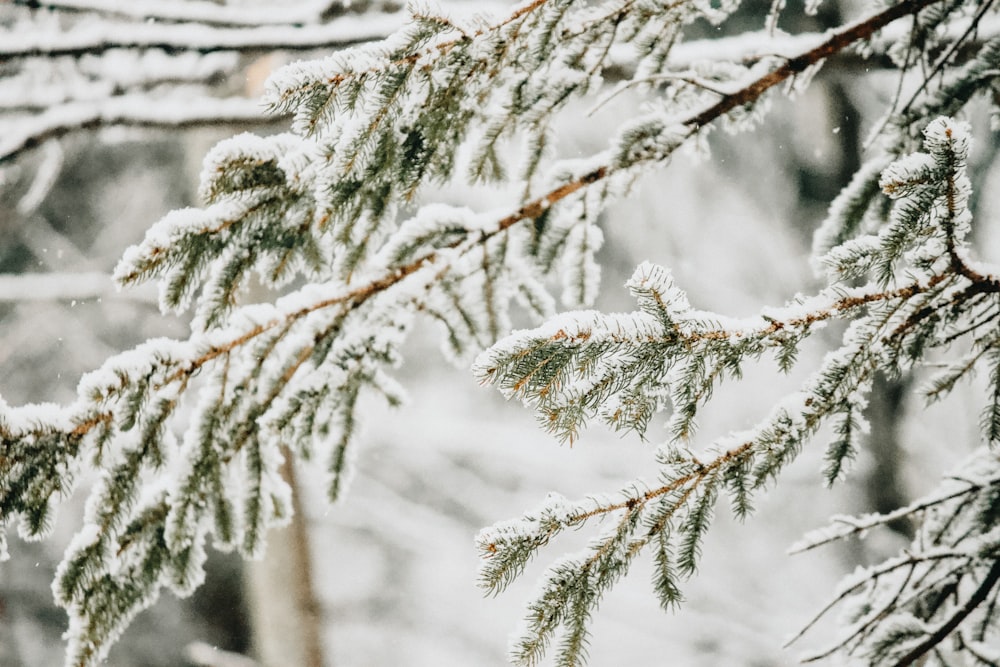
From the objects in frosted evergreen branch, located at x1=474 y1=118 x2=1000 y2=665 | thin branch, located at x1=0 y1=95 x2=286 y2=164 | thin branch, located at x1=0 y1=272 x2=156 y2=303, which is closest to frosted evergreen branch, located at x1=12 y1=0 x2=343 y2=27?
thin branch, located at x1=0 y1=95 x2=286 y2=164

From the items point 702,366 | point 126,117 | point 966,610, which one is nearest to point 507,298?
point 702,366

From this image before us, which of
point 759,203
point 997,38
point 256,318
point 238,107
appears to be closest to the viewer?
point 256,318

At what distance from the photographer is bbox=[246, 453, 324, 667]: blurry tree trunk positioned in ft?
13.4

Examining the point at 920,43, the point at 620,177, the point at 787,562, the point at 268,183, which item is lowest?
the point at 268,183

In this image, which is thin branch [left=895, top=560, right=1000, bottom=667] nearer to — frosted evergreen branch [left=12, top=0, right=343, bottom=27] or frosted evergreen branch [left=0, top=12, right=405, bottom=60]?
frosted evergreen branch [left=0, top=12, right=405, bottom=60]

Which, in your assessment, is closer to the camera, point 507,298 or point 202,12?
point 507,298

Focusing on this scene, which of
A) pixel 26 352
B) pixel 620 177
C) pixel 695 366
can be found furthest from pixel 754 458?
pixel 26 352

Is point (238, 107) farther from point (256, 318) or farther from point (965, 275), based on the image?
point (965, 275)

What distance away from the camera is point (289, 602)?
162 inches

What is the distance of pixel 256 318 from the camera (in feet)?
5.19

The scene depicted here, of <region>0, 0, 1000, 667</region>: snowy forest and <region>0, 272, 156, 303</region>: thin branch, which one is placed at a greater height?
<region>0, 272, 156, 303</region>: thin branch

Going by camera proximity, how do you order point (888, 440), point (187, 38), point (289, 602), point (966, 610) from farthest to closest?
point (888, 440), point (289, 602), point (187, 38), point (966, 610)

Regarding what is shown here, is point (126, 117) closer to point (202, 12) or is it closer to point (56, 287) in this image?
point (202, 12)

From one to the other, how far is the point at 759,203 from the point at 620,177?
221 inches
